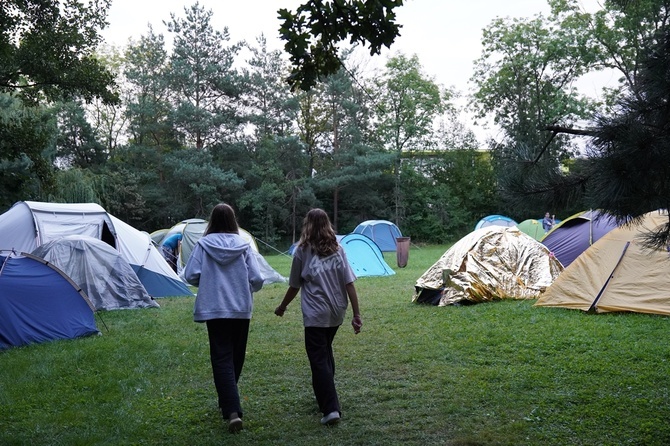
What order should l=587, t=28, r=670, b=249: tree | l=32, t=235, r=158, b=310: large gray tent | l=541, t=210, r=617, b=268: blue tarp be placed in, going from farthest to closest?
1. l=541, t=210, r=617, b=268: blue tarp
2. l=32, t=235, r=158, b=310: large gray tent
3. l=587, t=28, r=670, b=249: tree

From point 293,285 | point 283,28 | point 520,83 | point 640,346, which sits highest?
point 520,83

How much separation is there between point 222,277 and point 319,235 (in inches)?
31.0

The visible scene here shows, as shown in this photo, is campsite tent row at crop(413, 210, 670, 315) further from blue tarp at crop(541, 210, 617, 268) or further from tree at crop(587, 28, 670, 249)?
tree at crop(587, 28, 670, 249)

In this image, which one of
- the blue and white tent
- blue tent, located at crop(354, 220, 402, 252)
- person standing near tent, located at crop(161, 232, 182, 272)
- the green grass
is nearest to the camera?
the green grass

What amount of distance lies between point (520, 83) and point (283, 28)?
29.4 m

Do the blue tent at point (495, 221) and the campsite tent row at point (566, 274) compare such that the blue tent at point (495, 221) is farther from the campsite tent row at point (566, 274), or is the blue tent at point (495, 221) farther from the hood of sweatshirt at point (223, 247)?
the hood of sweatshirt at point (223, 247)

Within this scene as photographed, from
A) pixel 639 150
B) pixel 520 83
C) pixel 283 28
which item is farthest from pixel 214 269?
Result: pixel 520 83

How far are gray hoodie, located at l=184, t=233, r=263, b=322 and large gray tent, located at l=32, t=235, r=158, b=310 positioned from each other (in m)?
6.05

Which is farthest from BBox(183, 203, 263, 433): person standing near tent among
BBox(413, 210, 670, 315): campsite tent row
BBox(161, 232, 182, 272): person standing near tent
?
BBox(161, 232, 182, 272): person standing near tent

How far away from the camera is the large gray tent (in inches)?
380

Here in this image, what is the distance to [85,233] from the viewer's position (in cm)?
1162

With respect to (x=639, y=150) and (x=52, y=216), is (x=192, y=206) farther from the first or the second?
(x=639, y=150)

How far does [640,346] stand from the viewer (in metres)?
6.24

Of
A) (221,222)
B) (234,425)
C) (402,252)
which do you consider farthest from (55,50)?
(402,252)
